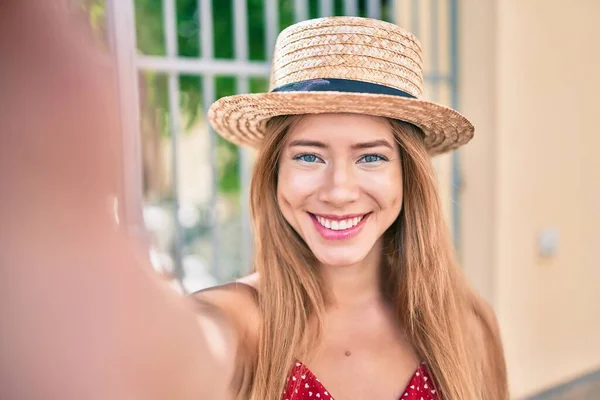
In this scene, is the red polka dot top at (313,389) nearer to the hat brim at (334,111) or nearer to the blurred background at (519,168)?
the hat brim at (334,111)

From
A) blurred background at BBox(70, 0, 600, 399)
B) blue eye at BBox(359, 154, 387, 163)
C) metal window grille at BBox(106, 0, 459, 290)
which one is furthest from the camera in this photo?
blurred background at BBox(70, 0, 600, 399)

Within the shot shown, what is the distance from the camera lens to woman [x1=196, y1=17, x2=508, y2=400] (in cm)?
142

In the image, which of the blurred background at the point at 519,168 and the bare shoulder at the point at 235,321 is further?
the blurred background at the point at 519,168

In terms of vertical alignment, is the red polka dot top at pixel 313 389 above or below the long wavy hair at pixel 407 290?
below

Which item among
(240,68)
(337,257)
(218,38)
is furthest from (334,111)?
(218,38)

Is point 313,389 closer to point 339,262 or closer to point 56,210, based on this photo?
point 339,262

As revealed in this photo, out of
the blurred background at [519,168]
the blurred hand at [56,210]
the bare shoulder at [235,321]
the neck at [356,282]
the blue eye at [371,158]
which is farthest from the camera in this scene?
the blurred background at [519,168]

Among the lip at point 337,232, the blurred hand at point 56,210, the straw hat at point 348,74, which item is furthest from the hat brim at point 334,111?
the blurred hand at point 56,210

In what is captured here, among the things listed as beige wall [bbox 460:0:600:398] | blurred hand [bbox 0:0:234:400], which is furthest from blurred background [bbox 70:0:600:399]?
blurred hand [bbox 0:0:234:400]

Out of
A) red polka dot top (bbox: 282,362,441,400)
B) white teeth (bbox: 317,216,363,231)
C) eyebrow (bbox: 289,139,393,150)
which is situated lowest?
red polka dot top (bbox: 282,362,441,400)

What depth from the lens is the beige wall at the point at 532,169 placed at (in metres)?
3.33

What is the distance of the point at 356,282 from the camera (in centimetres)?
169

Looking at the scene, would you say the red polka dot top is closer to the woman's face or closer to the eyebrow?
the woman's face

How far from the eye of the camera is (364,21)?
1429 mm
